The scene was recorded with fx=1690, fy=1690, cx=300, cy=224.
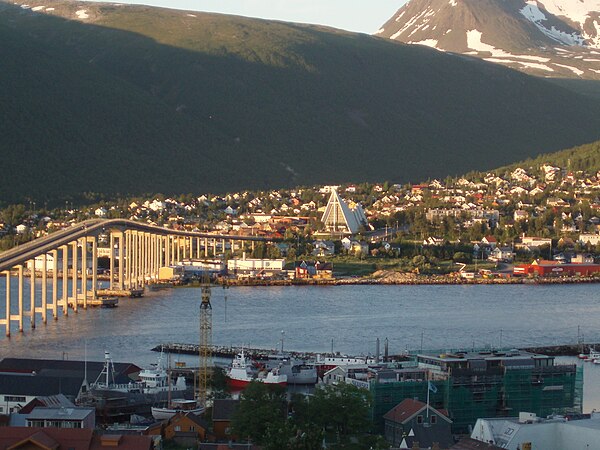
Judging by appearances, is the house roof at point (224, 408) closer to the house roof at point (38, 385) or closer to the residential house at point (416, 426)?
the residential house at point (416, 426)

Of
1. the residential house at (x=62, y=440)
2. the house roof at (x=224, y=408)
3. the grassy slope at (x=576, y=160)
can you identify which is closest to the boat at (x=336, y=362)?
the house roof at (x=224, y=408)

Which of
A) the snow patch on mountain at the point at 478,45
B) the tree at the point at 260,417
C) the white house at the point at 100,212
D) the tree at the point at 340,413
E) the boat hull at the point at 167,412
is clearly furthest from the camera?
the snow patch on mountain at the point at 478,45

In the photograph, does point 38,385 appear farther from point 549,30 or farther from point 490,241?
point 549,30

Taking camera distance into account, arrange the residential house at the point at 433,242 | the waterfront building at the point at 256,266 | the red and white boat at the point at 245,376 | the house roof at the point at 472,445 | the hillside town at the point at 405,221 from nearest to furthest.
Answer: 1. the house roof at the point at 472,445
2. the red and white boat at the point at 245,376
3. the waterfront building at the point at 256,266
4. the hillside town at the point at 405,221
5. the residential house at the point at 433,242

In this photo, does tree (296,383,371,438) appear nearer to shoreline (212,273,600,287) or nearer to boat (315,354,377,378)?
boat (315,354,377,378)

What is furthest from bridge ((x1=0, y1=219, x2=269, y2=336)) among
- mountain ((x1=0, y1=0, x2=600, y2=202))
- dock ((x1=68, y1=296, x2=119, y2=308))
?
mountain ((x1=0, y1=0, x2=600, y2=202))
